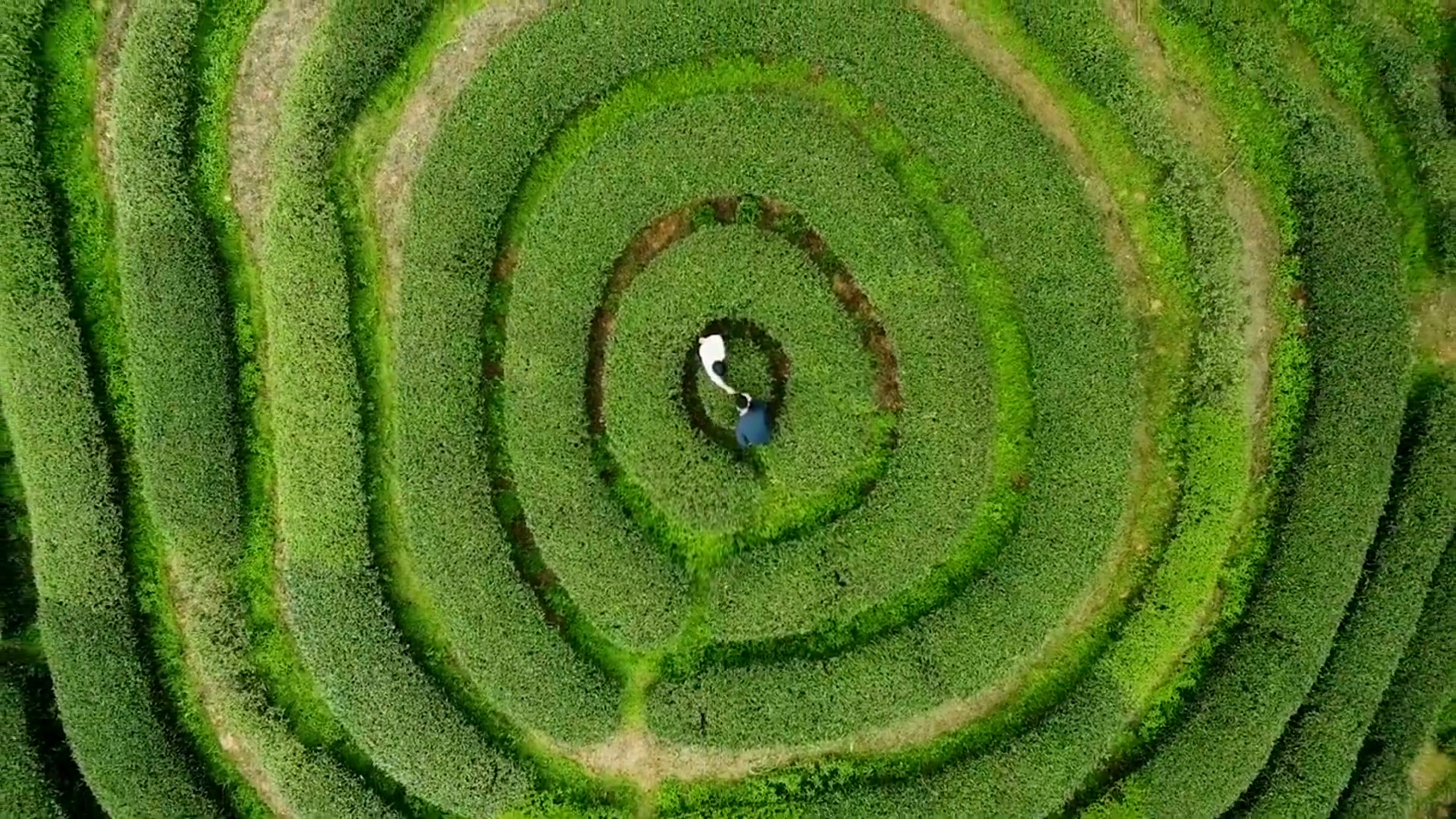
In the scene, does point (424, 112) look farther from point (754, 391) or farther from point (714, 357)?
point (754, 391)

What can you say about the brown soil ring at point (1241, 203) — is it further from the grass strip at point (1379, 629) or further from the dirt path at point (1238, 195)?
the grass strip at point (1379, 629)

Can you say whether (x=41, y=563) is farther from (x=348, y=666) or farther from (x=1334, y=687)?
(x=1334, y=687)

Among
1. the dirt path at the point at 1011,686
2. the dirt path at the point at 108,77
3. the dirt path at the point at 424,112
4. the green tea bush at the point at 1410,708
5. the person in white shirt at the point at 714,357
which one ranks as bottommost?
the green tea bush at the point at 1410,708

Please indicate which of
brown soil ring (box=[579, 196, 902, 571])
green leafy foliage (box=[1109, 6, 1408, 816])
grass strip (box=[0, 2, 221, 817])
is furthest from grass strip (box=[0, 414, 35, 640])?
green leafy foliage (box=[1109, 6, 1408, 816])

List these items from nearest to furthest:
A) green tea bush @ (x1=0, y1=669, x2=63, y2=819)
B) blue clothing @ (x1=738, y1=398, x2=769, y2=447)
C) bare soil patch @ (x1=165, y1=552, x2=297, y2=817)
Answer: blue clothing @ (x1=738, y1=398, x2=769, y2=447)
green tea bush @ (x1=0, y1=669, x2=63, y2=819)
bare soil patch @ (x1=165, y1=552, x2=297, y2=817)

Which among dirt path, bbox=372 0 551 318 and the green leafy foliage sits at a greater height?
dirt path, bbox=372 0 551 318

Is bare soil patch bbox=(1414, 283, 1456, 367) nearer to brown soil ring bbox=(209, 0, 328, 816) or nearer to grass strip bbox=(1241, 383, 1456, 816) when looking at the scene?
grass strip bbox=(1241, 383, 1456, 816)

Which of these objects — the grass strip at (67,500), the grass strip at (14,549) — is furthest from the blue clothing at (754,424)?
the grass strip at (14,549)
